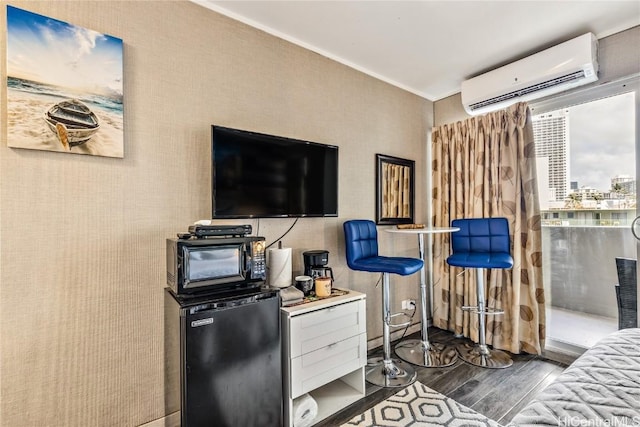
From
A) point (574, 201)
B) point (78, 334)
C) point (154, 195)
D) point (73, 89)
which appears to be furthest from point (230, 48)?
point (574, 201)

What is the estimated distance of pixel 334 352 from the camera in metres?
2.03

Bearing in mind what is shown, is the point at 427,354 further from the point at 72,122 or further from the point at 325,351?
the point at 72,122

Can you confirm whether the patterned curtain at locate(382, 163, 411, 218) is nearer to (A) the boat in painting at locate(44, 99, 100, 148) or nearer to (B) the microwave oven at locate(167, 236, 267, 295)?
(B) the microwave oven at locate(167, 236, 267, 295)

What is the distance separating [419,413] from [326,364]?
0.68 metres

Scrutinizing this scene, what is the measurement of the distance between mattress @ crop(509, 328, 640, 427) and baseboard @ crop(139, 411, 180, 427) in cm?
172

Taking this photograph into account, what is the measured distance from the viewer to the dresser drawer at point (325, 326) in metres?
1.84

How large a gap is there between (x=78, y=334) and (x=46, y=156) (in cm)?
92

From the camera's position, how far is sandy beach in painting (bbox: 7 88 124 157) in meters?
1.44

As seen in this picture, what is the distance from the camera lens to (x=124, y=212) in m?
1.73

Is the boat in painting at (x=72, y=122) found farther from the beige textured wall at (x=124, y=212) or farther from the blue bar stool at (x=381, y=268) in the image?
the blue bar stool at (x=381, y=268)

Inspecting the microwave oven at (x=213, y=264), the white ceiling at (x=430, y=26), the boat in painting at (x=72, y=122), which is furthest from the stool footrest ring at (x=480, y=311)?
the boat in painting at (x=72, y=122)

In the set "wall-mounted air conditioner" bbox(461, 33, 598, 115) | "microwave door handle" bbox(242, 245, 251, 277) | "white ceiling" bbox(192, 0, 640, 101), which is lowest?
"microwave door handle" bbox(242, 245, 251, 277)

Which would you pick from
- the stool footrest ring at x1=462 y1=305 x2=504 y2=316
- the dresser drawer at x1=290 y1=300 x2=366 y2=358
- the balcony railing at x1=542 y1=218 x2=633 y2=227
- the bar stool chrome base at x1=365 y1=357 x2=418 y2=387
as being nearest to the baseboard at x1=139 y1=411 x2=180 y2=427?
the dresser drawer at x1=290 y1=300 x2=366 y2=358

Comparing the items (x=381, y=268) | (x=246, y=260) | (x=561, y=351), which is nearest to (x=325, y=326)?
(x=381, y=268)
